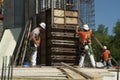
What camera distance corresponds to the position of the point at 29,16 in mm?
22250

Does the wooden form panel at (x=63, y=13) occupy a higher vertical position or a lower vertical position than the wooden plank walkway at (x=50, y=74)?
higher

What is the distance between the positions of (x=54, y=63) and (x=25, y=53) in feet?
4.41

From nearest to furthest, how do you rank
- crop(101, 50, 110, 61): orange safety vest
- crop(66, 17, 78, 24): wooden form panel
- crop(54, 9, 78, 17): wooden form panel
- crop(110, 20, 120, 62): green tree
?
crop(54, 9, 78, 17): wooden form panel
crop(66, 17, 78, 24): wooden form panel
crop(101, 50, 110, 61): orange safety vest
crop(110, 20, 120, 62): green tree

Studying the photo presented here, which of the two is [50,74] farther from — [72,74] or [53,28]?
[53,28]

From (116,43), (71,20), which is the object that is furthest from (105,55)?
(116,43)

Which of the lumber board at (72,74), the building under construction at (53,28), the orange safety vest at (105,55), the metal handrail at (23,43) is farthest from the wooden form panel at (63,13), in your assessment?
the lumber board at (72,74)

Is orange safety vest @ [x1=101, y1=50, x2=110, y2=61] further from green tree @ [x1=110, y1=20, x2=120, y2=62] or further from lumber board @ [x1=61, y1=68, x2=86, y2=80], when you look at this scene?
green tree @ [x1=110, y1=20, x2=120, y2=62]

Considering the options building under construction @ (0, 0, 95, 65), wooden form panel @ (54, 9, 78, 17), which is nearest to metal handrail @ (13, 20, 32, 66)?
building under construction @ (0, 0, 95, 65)

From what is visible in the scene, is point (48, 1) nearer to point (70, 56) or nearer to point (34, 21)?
point (34, 21)

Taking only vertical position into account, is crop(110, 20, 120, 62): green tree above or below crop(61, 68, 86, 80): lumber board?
below

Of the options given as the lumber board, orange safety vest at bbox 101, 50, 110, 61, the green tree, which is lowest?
the green tree

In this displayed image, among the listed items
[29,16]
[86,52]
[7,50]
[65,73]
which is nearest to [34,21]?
[29,16]

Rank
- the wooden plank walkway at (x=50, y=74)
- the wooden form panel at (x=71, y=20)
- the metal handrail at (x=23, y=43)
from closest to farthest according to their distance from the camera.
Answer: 1. the wooden plank walkway at (x=50, y=74)
2. the metal handrail at (x=23, y=43)
3. the wooden form panel at (x=71, y=20)

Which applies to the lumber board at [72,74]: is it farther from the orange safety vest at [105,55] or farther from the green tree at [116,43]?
the green tree at [116,43]
